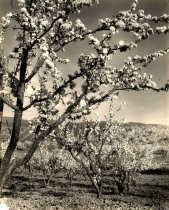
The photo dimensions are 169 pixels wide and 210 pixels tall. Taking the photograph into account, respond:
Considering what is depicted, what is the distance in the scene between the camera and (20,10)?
10.2m

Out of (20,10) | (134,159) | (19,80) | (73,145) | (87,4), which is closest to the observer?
(20,10)

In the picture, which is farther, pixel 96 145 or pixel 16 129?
pixel 96 145

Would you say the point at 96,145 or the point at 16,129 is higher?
the point at 96,145

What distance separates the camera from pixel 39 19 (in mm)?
10430

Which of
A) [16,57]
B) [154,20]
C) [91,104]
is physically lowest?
[91,104]

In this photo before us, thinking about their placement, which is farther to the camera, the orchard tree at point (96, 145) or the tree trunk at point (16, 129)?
the orchard tree at point (96, 145)

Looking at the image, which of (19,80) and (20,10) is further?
(19,80)

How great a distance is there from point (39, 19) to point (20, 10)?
19.2 inches

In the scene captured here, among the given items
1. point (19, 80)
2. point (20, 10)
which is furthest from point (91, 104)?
point (20, 10)

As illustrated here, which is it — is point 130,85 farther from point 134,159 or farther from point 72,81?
point 134,159

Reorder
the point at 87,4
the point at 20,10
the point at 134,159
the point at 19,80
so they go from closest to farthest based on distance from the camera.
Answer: the point at 20,10 < the point at 87,4 < the point at 19,80 < the point at 134,159

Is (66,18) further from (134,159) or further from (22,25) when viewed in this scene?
(134,159)

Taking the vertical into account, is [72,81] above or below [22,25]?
below

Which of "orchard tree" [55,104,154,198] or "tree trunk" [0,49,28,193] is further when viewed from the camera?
"orchard tree" [55,104,154,198]
